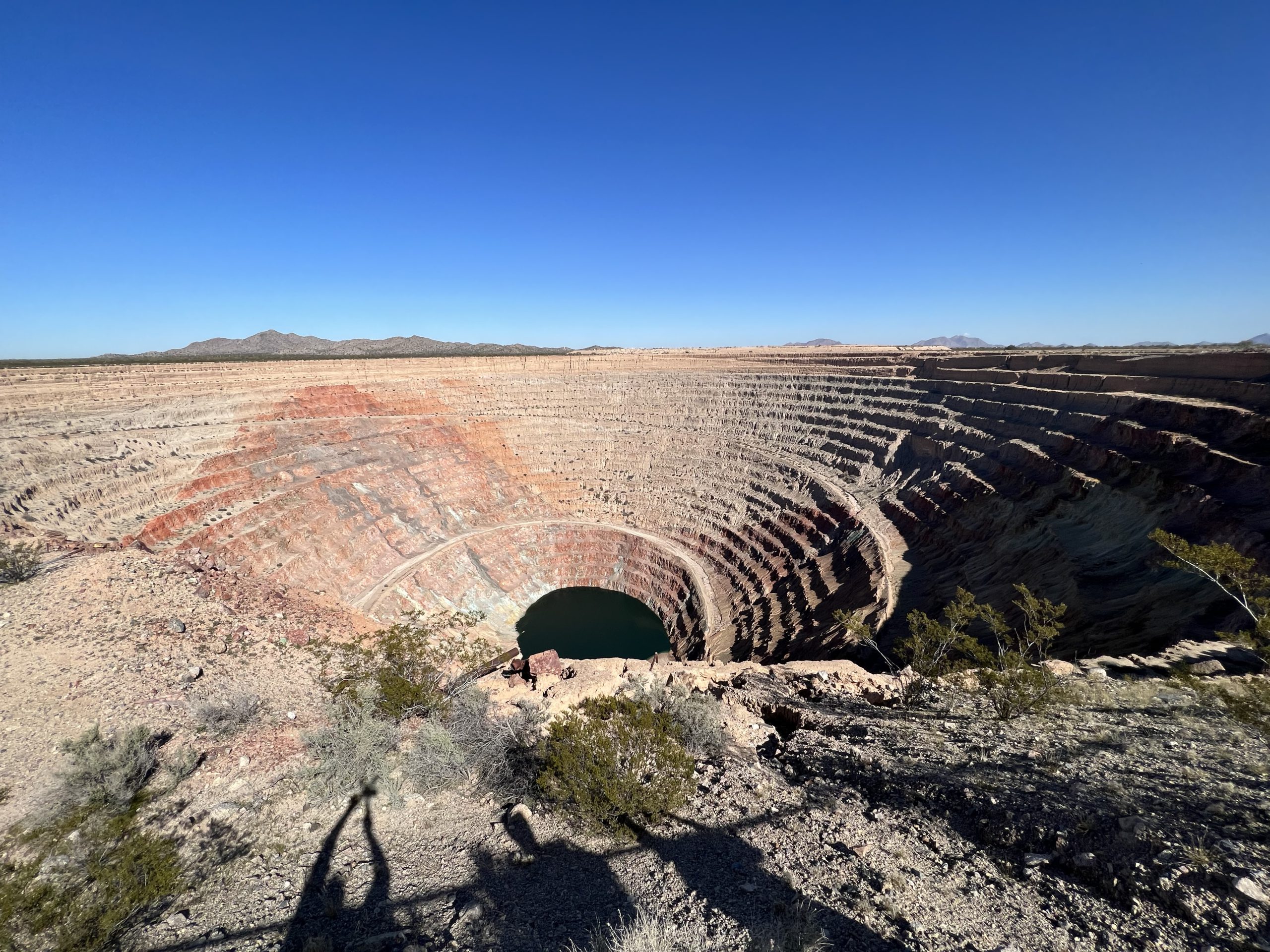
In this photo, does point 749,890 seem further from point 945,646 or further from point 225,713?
point 225,713

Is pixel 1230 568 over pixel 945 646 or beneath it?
over

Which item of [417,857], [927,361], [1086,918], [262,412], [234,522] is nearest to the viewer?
[1086,918]

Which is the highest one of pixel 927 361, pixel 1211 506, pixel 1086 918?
pixel 927 361

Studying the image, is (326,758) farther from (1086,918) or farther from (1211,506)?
(1211,506)

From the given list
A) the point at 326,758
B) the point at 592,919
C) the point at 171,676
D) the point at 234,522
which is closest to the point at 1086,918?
the point at 592,919

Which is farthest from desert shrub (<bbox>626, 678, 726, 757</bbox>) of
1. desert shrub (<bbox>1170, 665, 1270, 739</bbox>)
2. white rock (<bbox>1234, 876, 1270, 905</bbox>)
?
desert shrub (<bbox>1170, 665, 1270, 739</bbox>)

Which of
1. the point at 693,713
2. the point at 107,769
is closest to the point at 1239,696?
the point at 693,713
